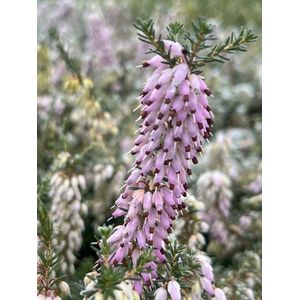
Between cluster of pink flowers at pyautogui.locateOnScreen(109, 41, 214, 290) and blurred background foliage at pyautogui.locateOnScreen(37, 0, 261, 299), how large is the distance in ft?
2.27

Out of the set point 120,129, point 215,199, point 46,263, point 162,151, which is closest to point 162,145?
point 162,151

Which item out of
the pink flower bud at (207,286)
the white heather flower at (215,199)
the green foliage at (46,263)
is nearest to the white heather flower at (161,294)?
the pink flower bud at (207,286)

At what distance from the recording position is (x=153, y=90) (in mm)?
1556

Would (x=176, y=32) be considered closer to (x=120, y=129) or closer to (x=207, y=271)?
(x=207, y=271)

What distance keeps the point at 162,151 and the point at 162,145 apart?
2 centimetres

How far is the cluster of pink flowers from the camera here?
1533 mm

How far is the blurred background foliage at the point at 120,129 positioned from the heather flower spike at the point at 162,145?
0.69 metres

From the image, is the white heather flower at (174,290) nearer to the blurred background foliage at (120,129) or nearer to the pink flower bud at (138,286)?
the pink flower bud at (138,286)

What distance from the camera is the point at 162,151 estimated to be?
1.58 meters

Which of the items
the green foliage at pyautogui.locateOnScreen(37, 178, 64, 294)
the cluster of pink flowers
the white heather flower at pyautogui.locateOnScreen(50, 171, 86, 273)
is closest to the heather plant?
the cluster of pink flowers

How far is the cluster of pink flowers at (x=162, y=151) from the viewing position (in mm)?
1533
